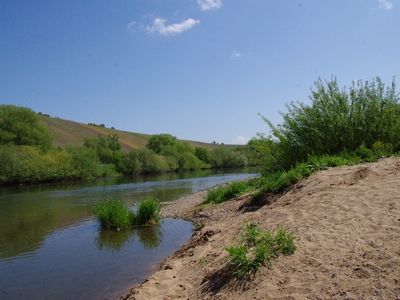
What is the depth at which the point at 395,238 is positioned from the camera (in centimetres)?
729

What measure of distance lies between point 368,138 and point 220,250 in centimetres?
1285

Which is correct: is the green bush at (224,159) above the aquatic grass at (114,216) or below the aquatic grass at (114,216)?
above

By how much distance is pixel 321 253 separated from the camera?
290 inches

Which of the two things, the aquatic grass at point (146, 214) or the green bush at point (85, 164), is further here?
the green bush at point (85, 164)

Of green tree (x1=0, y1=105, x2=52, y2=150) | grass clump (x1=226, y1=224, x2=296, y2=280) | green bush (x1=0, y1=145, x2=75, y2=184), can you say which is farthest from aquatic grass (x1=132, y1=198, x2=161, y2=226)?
green tree (x1=0, y1=105, x2=52, y2=150)

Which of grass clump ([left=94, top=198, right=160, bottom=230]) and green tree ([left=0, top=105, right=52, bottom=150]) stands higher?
green tree ([left=0, top=105, right=52, bottom=150])

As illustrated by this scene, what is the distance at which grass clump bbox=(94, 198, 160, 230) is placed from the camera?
18469mm

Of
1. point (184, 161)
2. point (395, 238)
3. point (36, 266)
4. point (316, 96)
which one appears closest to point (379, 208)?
point (395, 238)

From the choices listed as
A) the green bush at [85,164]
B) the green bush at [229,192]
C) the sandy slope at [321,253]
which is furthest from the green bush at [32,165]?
the sandy slope at [321,253]

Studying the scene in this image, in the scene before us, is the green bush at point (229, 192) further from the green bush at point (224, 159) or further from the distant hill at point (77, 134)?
the green bush at point (224, 159)

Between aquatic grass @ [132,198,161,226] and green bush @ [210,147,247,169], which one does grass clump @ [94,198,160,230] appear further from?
green bush @ [210,147,247,169]

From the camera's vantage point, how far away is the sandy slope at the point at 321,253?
6.32 meters

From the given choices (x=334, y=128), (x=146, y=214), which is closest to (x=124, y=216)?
(x=146, y=214)

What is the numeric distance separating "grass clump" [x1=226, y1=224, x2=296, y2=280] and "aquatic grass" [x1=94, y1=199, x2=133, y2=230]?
10.9 metres
